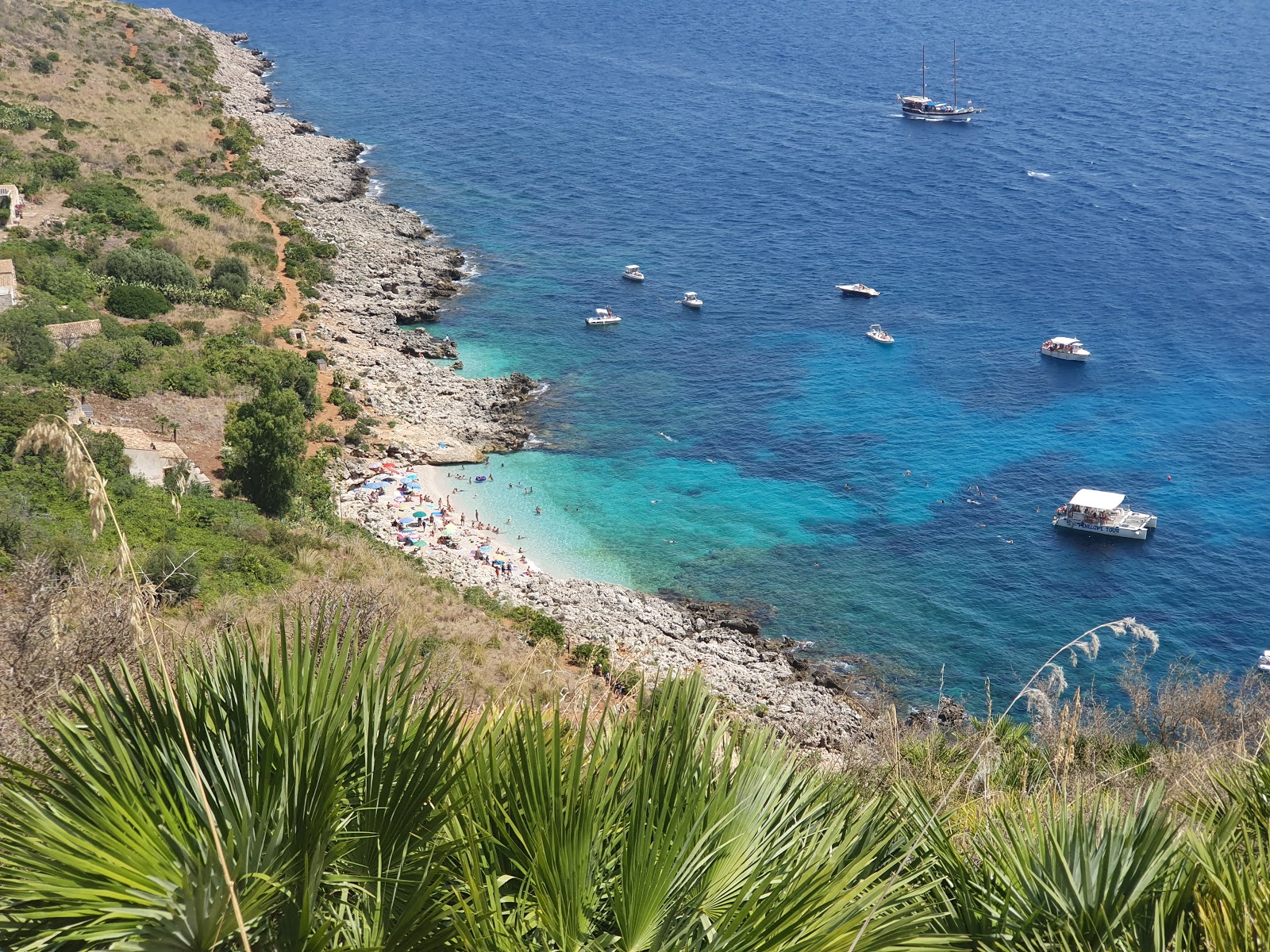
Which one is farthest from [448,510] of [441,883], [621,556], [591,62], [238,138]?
[591,62]

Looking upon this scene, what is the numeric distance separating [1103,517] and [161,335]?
129 ft

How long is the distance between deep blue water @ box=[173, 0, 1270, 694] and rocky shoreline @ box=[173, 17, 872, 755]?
2.17 metres

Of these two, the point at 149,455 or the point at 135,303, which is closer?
the point at 149,455

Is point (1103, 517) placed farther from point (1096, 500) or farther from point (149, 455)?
point (149, 455)

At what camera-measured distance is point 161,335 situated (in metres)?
42.7

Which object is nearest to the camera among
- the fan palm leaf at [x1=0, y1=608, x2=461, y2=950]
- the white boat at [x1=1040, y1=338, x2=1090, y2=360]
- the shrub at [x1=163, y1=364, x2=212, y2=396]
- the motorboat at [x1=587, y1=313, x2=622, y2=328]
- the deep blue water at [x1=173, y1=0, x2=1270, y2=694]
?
the fan palm leaf at [x1=0, y1=608, x2=461, y2=950]

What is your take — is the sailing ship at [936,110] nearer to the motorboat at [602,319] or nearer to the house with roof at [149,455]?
the motorboat at [602,319]

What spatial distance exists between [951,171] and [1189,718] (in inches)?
2747

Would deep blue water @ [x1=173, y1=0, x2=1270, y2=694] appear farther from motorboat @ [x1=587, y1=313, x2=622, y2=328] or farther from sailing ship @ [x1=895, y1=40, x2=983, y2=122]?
sailing ship @ [x1=895, y1=40, x2=983, y2=122]

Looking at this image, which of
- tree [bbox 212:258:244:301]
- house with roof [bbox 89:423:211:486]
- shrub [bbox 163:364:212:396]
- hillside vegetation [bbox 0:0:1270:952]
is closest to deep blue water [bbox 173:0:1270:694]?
tree [bbox 212:258:244:301]

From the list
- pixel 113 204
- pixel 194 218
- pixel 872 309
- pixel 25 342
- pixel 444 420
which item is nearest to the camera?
pixel 25 342

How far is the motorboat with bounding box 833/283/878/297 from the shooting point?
63719mm

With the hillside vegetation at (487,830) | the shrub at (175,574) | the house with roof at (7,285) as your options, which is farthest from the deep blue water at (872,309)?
the hillside vegetation at (487,830)

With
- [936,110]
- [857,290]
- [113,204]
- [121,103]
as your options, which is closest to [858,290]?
[857,290]
